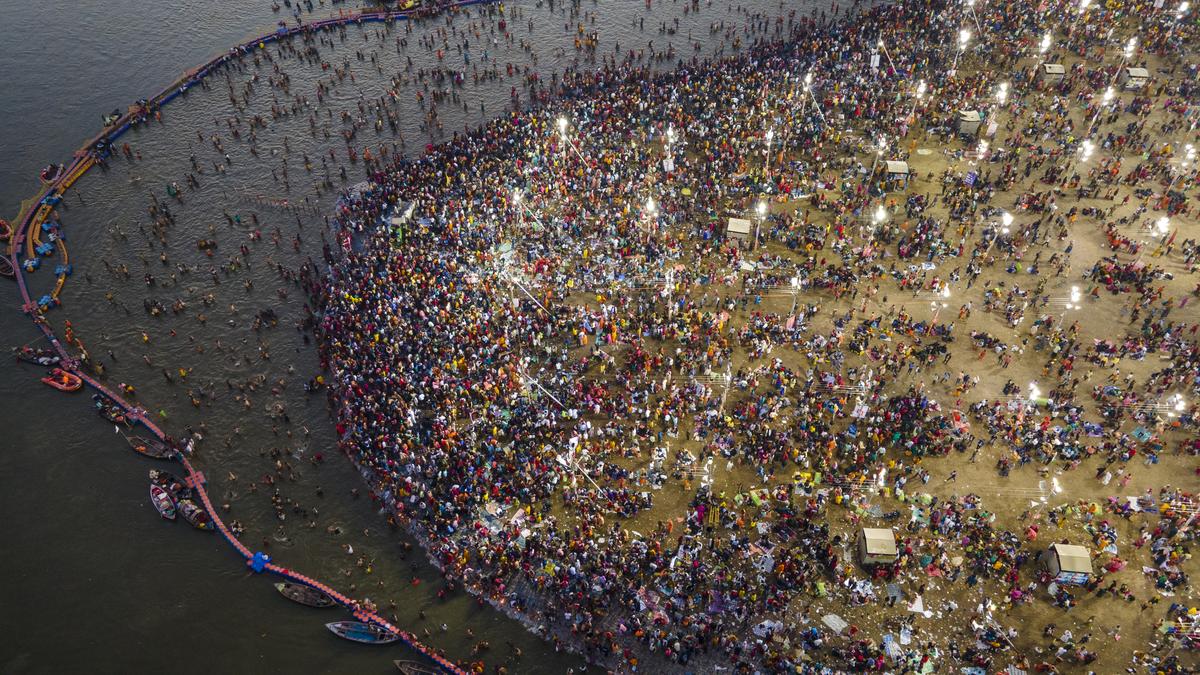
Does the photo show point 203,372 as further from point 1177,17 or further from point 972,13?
point 1177,17

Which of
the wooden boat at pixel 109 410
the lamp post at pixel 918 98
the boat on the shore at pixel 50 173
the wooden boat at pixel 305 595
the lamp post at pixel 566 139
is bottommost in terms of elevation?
the wooden boat at pixel 305 595

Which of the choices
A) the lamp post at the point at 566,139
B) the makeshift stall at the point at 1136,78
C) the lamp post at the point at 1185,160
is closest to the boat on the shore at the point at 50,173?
the lamp post at the point at 566,139

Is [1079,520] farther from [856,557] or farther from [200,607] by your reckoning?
[200,607]

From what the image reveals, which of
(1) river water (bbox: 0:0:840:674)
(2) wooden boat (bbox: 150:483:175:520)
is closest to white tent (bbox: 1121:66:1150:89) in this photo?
(1) river water (bbox: 0:0:840:674)

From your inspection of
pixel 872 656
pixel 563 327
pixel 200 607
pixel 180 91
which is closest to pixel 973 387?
pixel 872 656

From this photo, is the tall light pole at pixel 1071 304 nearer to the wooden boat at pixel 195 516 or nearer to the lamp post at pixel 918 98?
the lamp post at pixel 918 98

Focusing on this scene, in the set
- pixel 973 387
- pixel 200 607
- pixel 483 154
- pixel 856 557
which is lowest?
pixel 200 607

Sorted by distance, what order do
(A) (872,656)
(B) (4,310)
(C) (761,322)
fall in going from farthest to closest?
(B) (4,310) < (C) (761,322) < (A) (872,656)
